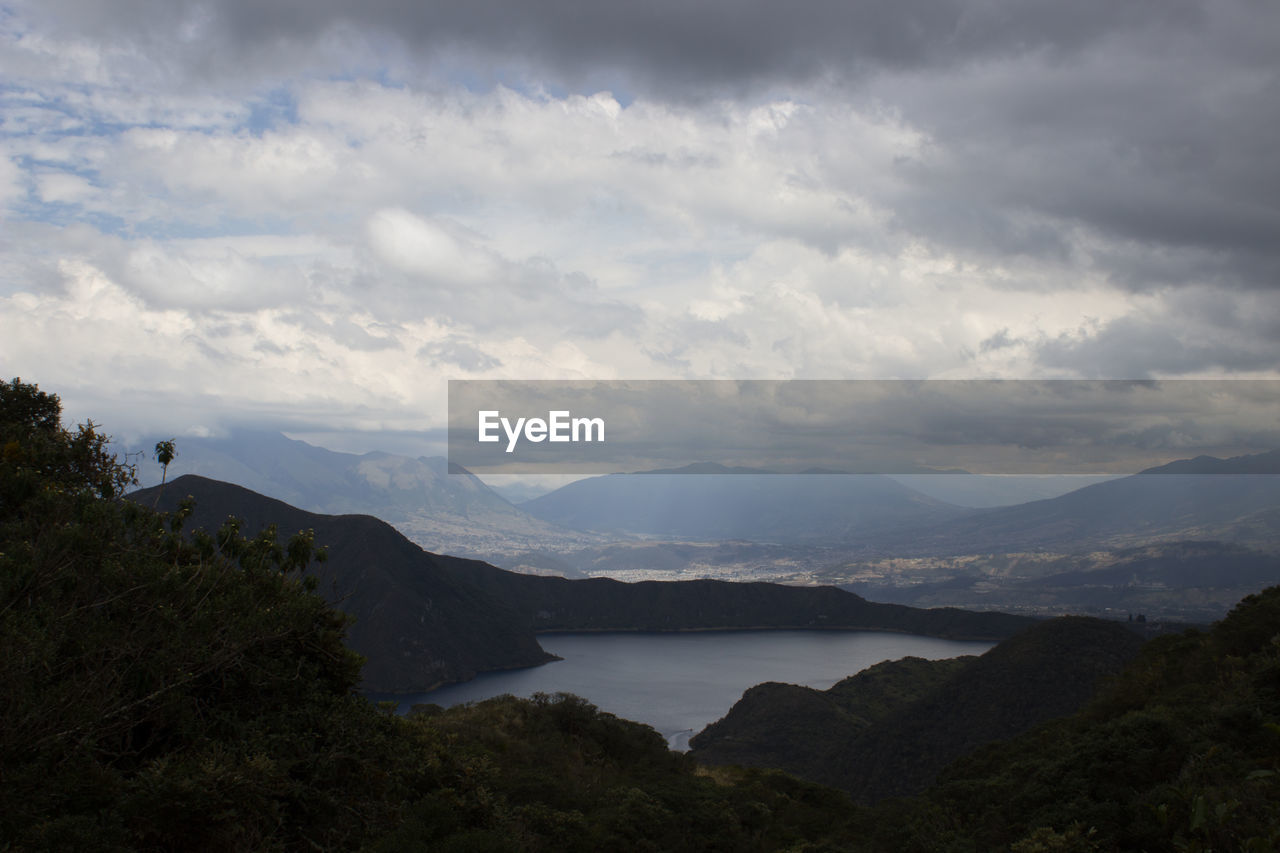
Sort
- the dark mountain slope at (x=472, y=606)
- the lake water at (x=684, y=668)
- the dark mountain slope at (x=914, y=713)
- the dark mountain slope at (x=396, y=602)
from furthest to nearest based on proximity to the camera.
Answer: the dark mountain slope at (x=472, y=606) → the dark mountain slope at (x=396, y=602) → the lake water at (x=684, y=668) → the dark mountain slope at (x=914, y=713)

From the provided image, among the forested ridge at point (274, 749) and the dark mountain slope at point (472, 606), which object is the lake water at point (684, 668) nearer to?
the dark mountain slope at point (472, 606)

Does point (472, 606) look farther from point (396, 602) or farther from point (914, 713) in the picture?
point (914, 713)

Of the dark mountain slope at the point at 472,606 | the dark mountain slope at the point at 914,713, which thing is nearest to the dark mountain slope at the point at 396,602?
the dark mountain slope at the point at 472,606

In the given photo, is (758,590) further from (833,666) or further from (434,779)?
(434,779)

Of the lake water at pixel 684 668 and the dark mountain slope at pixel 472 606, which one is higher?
the dark mountain slope at pixel 472 606

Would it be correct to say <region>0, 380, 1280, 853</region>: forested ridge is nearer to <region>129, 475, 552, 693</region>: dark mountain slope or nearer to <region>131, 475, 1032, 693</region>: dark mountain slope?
<region>131, 475, 1032, 693</region>: dark mountain slope

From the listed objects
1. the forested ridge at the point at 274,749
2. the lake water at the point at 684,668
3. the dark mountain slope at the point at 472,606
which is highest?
the forested ridge at the point at 274,749

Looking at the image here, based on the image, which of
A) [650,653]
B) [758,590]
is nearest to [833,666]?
[650,653]
